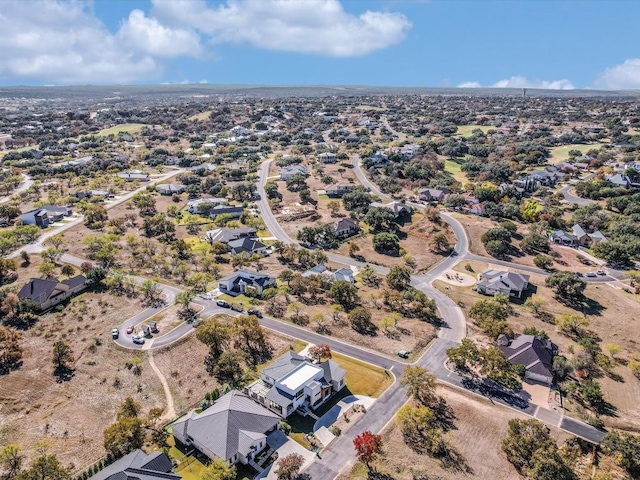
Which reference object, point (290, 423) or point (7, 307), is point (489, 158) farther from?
point (7, 307)

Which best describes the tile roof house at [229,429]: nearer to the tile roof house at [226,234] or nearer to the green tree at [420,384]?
the green tree at [420,384]

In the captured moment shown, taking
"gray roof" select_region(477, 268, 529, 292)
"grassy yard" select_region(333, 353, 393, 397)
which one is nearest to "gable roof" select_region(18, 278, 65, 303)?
"grassy yard" select_region(333, 353, 393, 397)

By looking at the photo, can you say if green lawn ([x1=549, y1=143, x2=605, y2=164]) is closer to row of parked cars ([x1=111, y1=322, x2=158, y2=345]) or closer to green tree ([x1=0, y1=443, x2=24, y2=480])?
row of parked cars ([x1=111, y1=322, x2=158, y2=345])

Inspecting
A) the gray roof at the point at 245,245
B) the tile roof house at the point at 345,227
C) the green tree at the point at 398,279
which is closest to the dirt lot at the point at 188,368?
the green tree at the point at 398,279

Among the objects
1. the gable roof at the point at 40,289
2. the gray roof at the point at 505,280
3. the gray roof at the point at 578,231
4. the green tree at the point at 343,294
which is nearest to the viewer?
the gable roof at the point at 40,289

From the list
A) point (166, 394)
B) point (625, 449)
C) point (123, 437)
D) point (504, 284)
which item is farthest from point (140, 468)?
point (504, 284)

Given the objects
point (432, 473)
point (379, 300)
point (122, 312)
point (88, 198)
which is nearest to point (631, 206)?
point (379, 300)
